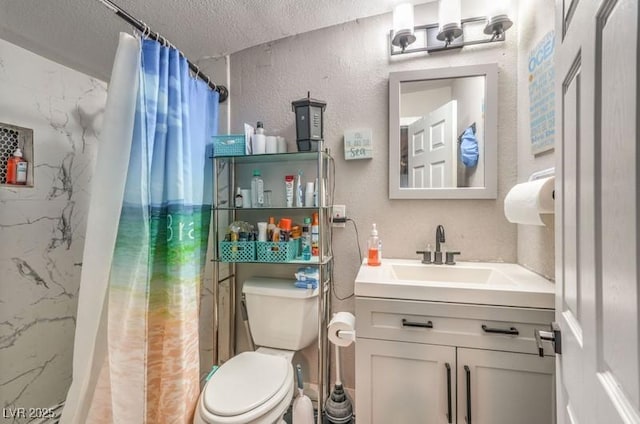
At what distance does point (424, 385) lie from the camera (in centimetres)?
107

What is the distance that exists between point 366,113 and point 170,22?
1.13 meters

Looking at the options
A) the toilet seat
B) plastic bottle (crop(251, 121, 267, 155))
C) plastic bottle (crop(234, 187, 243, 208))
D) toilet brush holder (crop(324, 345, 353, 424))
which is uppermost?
plastic bottle (crop(251, 121, 267, 155))

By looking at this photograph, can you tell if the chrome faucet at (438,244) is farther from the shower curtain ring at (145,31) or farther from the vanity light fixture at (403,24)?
the shower curtain ring at (145,31)

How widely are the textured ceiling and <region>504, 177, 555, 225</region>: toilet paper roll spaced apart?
1157mm

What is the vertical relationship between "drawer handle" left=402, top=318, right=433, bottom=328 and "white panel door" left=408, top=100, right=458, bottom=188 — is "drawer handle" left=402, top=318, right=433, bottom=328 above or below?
below

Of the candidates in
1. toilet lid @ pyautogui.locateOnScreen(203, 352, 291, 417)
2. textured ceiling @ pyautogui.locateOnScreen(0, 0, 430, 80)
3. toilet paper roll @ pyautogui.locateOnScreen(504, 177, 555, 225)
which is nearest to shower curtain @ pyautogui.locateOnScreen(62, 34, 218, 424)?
toilet lid @ pyautogui.locateOnScreen(203, 352, 291, 417)

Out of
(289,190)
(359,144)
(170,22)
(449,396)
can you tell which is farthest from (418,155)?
(170,22)

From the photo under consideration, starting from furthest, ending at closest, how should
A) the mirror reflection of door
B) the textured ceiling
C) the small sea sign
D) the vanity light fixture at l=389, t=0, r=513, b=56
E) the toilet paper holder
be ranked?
the small sea sign → the mirror reflection of door → the vanity light fixture at l=389, t=0, r=513, b=56 → the textured ceiling → the toilet paper holder

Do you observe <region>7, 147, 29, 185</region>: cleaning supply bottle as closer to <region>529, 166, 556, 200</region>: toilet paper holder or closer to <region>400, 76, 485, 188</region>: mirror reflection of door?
<region>400, 76, 485, 188</region>: mirror reflection of door

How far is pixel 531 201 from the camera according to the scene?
3.23ft

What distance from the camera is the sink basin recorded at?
1.37 meters

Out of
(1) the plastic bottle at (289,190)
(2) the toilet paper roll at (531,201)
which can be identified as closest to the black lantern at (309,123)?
(1) the plastic bottle at (289,190)

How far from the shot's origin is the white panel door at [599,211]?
357mm

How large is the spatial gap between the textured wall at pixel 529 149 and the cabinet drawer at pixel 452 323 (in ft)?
0.95
